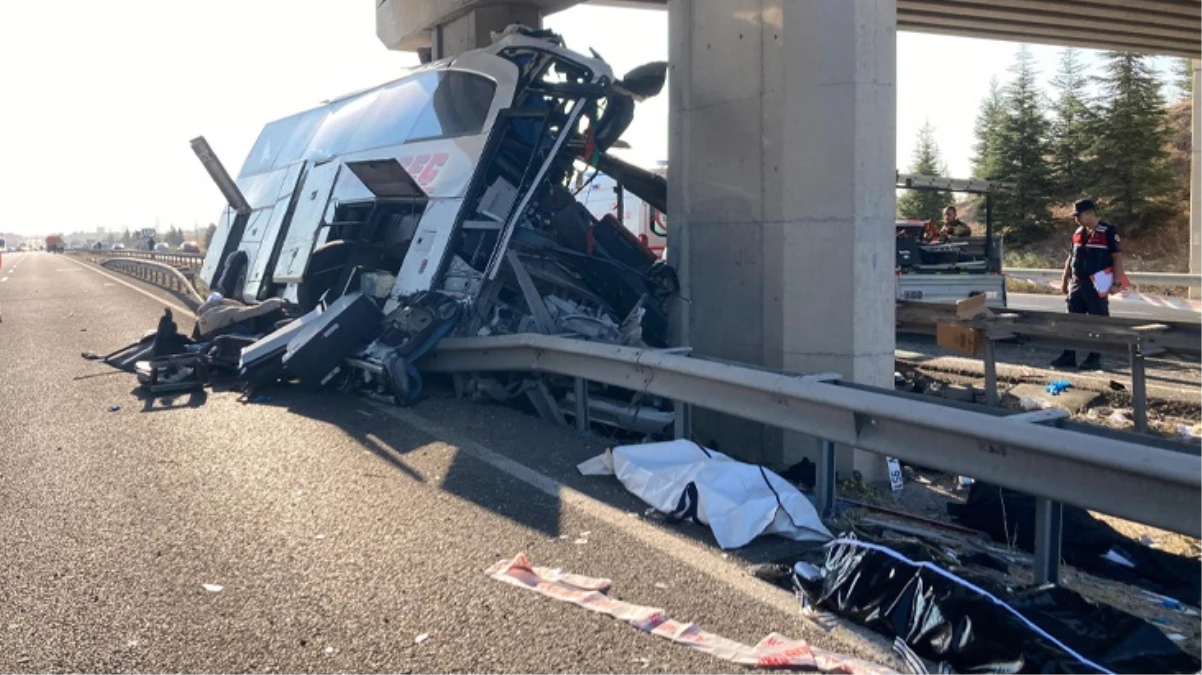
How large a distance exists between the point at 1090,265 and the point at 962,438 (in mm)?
7949

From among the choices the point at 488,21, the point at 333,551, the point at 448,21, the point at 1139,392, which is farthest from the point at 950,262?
the point at 333,551

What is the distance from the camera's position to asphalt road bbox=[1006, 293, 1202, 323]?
17.3 metres

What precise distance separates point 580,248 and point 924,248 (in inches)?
377

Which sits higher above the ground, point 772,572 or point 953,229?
point 953,229

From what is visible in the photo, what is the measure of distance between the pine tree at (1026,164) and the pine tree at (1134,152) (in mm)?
2405

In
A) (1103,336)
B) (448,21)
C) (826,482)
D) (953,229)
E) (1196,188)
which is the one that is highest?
(448,21)

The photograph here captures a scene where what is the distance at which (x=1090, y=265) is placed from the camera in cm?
1108

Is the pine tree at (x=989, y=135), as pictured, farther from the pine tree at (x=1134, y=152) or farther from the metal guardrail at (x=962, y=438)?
the metal guardrail at (x=962, y=438)

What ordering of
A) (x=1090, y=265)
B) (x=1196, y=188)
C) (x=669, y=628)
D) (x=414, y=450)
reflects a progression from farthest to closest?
(x=1196, y=188), (x=1090, y=265), (x=414, y=450), (x=669, y=628)

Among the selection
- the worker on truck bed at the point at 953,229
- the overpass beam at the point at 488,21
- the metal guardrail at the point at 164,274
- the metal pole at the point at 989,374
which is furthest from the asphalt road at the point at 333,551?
the worker on truck bed at the point at 953,229

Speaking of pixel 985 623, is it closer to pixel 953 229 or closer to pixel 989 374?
pixel 989 374

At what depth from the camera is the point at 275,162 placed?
1420 cm

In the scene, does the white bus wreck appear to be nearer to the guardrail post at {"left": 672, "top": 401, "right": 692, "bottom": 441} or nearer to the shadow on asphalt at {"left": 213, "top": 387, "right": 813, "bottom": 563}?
the shadow on asphalt at {"left": 213, "top": 387, "right": 813, "bottom": 563}

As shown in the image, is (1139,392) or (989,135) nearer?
(1139,392)
